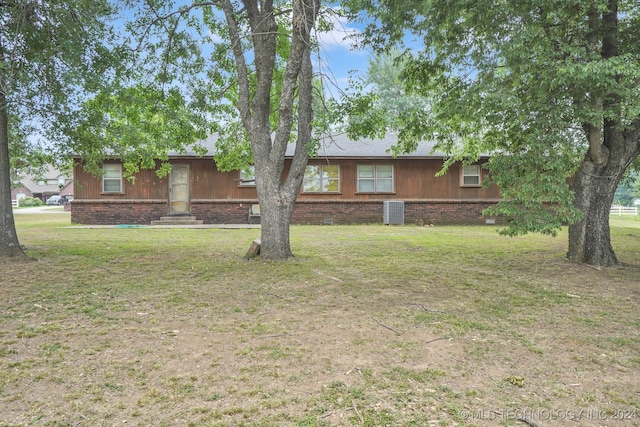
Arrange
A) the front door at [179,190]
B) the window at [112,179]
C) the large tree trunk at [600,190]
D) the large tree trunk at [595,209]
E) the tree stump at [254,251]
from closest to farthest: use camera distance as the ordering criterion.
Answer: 1. the large tree trunk at [600,190]
2. the large tree trunk at [595,209]
3. the tree stump at [254,251]
4. the window at [112,179]
5. the front door at [179,190]

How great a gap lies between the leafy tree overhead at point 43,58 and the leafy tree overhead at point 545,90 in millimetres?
4839

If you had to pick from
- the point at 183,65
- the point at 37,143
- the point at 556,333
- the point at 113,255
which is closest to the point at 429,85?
the point at 183,65

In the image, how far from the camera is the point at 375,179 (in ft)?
58.5

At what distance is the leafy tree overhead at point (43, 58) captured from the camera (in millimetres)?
6934

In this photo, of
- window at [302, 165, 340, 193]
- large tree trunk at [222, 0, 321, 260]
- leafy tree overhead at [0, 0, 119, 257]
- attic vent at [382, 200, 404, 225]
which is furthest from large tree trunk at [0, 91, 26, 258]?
attic vent at [382, 200, 404, 225]

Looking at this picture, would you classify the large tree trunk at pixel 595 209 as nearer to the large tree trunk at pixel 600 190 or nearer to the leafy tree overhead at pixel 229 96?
the large tree trunk at pixel 600 190

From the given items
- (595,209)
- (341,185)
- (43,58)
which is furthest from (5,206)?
(341,185)

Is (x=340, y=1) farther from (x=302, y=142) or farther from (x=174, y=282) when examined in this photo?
(x=174, y=282)

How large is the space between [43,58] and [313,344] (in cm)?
696

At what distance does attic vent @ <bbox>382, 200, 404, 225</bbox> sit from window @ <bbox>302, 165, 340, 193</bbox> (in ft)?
7.54

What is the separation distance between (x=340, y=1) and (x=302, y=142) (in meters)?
3.01

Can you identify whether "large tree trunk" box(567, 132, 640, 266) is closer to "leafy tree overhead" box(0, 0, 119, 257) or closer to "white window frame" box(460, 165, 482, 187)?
"leafy tree overhead" box(0, 0, 119, 257)

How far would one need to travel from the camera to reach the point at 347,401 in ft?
8.70

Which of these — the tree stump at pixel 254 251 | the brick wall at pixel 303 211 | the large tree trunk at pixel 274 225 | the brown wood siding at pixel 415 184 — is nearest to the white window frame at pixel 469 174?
the brown wood siding at pixel 415 184
